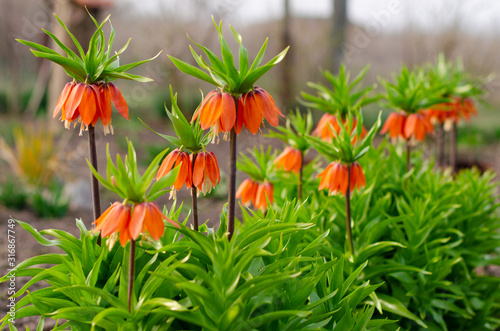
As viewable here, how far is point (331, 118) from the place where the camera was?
232cm

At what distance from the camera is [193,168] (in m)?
1.37

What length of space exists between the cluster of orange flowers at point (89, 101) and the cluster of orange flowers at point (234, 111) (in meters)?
0.24

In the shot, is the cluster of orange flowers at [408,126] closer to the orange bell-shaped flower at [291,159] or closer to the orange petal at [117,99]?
the orange bell-shaped flower at [291,159]

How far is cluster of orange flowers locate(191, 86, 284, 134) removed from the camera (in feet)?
4.29

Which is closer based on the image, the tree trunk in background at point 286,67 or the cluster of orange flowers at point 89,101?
the cluster of orange flowers at point 89,101

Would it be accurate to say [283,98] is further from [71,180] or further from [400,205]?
[400,205]

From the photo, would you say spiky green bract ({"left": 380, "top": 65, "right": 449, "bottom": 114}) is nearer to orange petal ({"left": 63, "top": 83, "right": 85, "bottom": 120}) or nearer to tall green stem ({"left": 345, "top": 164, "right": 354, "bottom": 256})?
tall green stem ({"left": 345, "top": 164, "right": 354, "bottom": 256})

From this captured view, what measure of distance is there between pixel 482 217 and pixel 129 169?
7.89 ft

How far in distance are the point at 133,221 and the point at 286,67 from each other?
8184mm

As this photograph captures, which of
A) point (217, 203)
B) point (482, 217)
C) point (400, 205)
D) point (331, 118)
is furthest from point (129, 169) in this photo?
point (217, 203)

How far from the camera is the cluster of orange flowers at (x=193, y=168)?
1.36m

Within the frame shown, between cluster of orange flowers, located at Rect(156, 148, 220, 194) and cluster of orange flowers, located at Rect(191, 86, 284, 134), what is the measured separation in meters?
0.10

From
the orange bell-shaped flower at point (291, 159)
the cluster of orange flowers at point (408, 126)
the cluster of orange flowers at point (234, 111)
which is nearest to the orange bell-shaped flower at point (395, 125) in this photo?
the cluster of orange flowers at point (408, 126)

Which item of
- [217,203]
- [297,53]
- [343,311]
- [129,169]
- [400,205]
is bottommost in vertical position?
[217,203]
